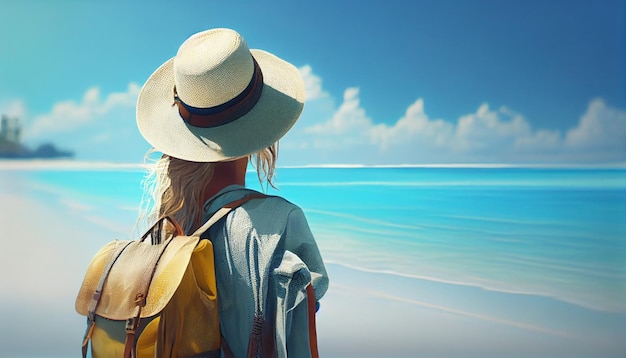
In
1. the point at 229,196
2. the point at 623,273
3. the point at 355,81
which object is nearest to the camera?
the point at 229,196

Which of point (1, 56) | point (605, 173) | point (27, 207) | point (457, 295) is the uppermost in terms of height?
point (1, 56)

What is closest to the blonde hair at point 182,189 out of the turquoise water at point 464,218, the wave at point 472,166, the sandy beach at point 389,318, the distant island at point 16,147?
the sandy beach at point 389,318

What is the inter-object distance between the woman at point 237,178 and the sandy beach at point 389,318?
2962 millimetres

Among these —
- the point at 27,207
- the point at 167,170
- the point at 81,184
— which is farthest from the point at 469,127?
the point at 167,170

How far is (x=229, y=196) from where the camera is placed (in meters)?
1.15

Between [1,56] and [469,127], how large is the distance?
2.99m

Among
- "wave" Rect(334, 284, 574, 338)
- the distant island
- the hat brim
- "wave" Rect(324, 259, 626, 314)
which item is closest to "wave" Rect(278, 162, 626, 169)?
"wave" Rect(324, 259, 626, 314)

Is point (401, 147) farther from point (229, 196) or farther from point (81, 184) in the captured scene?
point (229, 196)

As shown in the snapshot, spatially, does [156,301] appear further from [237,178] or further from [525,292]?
[525,292]

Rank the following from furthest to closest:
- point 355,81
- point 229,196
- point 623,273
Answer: point 355,81
point 623,273
point 229,196

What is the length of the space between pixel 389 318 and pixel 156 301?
3228 millimetres

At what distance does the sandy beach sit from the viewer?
160 inches

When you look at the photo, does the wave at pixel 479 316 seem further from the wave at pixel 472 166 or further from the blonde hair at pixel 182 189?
the blonde hair at pixel 182 189

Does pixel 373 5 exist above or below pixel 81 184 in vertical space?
above
